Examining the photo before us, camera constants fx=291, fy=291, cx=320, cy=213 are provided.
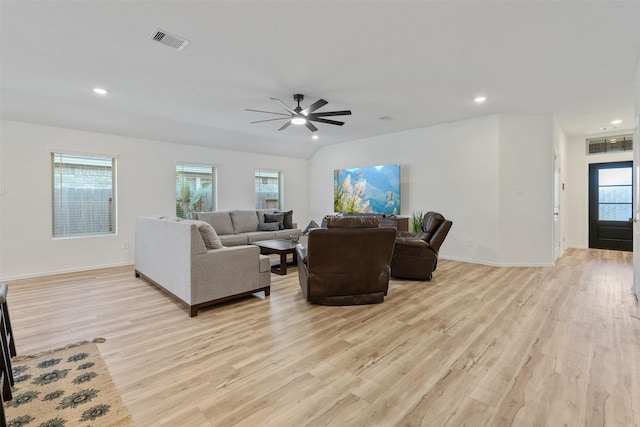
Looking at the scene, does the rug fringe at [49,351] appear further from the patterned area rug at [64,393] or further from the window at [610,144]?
the window at [610,144]

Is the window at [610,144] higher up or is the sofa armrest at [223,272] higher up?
the window at [610,144]

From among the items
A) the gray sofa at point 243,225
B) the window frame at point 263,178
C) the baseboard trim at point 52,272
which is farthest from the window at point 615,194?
the baseboard trim at point 52,272

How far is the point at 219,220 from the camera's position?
235 inches

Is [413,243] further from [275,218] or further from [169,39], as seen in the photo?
[169,39]

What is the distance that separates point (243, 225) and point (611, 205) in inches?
321

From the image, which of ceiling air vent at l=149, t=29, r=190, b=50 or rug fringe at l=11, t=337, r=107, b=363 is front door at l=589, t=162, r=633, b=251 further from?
rug fringe at l=11, t=337, r=107, b=363

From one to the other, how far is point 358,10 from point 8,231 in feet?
19.0

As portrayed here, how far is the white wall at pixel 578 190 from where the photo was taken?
6.73 metres

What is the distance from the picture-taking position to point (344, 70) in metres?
3.35

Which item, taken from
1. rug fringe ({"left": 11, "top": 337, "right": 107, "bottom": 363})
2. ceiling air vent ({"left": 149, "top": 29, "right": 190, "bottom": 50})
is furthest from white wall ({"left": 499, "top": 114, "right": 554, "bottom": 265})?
rug fringe ({"left": 11, "top": 337, "right": 107, "bottom": 363})

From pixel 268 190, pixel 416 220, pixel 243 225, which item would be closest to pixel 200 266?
pixel 243 225

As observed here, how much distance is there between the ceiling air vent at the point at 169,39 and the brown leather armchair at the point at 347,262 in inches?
86.0

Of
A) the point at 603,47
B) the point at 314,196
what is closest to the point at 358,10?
the point at 603,47

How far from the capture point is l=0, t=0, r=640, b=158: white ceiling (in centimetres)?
232
